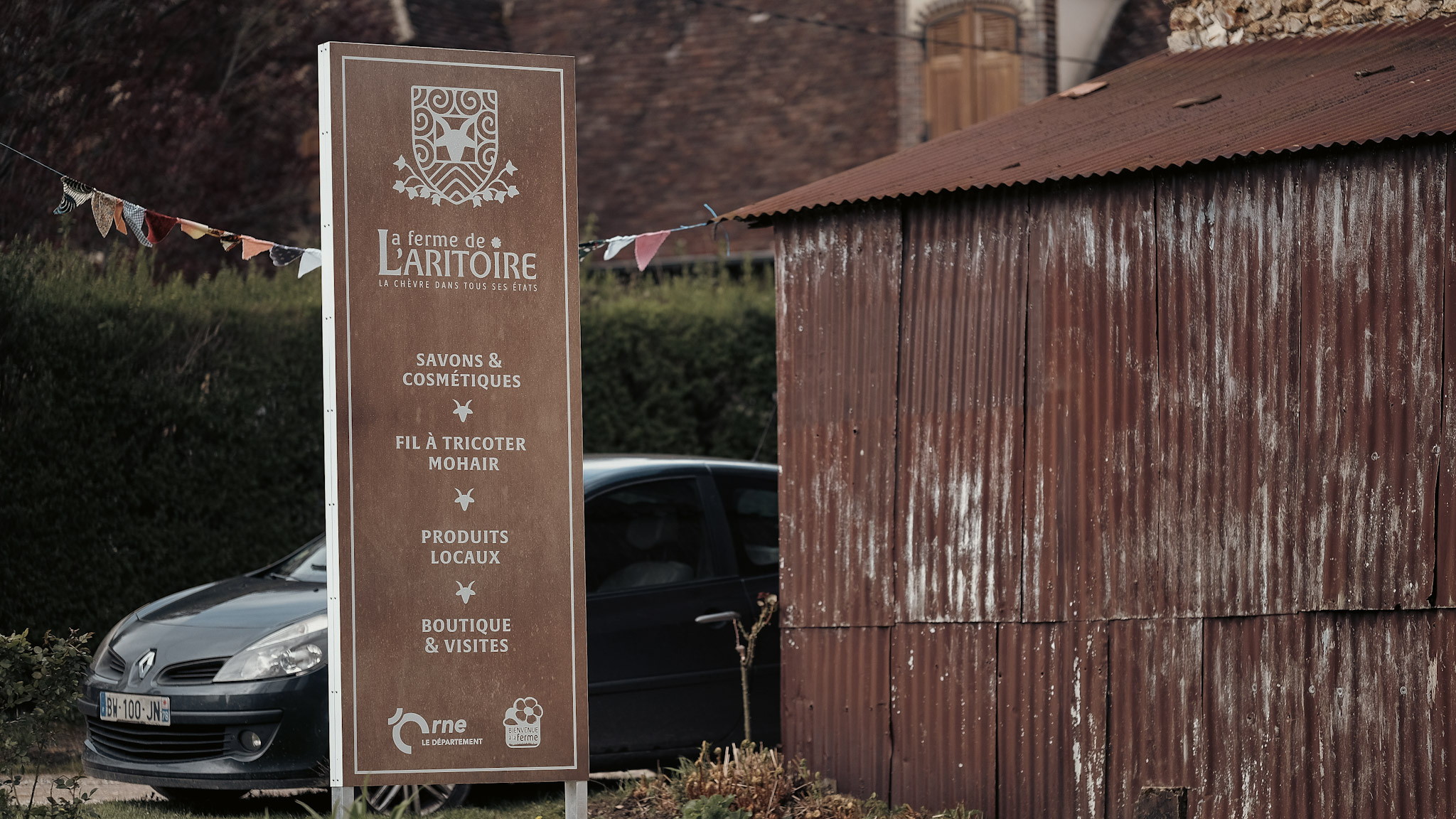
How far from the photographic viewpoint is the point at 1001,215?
6.86 meters

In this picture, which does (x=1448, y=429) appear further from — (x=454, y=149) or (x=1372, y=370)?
(x=454, y=149)

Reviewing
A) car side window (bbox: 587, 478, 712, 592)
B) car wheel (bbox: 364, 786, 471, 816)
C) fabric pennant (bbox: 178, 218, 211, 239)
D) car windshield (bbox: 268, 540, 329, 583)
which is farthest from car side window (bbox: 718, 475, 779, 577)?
fabric pennant (bbox: 178, 218, 211, 239)

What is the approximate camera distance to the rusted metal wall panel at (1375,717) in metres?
6.05

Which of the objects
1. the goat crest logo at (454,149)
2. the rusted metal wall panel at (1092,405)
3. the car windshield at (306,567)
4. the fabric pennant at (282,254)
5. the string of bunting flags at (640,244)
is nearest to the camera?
the goat crest logo at (454,149)

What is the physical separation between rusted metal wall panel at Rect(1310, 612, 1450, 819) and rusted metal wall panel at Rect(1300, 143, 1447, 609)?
133mm

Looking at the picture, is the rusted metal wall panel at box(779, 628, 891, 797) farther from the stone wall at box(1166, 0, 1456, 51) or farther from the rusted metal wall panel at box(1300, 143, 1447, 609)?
the stone wall at box(1166, 0, 1456, 51)

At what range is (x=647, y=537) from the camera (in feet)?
26.5

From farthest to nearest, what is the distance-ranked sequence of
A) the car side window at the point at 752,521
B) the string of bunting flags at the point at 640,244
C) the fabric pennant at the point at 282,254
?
1. the car side window at the point at 752,521
2. the string of bunting flags at the point at 640,244
3. the fabric pennant at the point at 282,254

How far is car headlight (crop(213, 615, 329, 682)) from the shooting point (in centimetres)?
697

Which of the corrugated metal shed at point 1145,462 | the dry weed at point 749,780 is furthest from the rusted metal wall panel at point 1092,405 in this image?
the dry weed at point 749,780

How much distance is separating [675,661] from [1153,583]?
8.42ft

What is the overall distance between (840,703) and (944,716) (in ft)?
1.73

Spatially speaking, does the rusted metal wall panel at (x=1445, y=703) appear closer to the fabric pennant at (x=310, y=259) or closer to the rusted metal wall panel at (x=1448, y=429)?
the rusted metal wall panel at (x=1448, y=429)

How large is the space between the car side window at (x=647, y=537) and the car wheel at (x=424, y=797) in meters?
1.19
